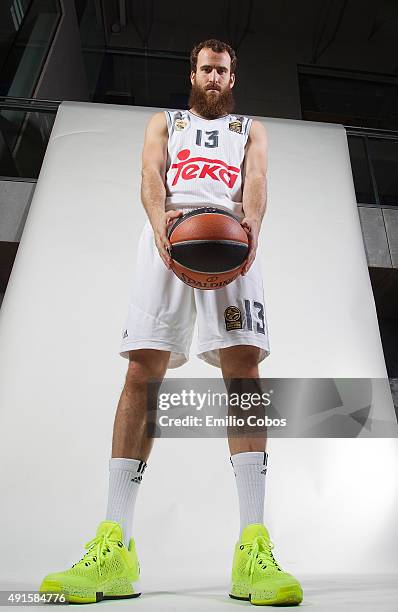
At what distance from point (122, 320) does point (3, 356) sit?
0.52 meters

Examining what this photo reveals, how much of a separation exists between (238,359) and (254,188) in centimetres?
82

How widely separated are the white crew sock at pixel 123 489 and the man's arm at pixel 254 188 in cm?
81

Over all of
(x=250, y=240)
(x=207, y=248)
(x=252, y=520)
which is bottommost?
(x=252, y=520)

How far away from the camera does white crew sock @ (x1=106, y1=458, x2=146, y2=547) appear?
5.72ft

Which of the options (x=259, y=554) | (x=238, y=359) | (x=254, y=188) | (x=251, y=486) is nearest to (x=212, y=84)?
(x=254, y=188)

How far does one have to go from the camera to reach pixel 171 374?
204 cm

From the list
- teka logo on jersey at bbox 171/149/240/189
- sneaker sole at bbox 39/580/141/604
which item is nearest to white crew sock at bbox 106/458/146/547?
sneaker sole at bbox 39/580/141/604

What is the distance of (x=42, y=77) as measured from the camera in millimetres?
4758

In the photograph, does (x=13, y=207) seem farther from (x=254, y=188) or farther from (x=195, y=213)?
(x=195, y=213)

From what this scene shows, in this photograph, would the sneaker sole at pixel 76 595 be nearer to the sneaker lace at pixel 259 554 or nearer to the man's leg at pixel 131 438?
the man's leg at pixel 131 438

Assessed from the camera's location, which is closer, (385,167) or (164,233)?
(164,233)

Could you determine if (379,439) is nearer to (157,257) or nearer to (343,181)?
(157,257)

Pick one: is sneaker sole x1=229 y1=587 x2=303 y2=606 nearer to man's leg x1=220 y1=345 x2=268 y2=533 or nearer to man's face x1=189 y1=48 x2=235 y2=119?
man's leg x1=220 y1=345 x2=268 y2=533

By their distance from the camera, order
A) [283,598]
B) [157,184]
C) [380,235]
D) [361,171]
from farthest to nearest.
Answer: [361,171]
[380,235]
[157,184]
[283,598]
